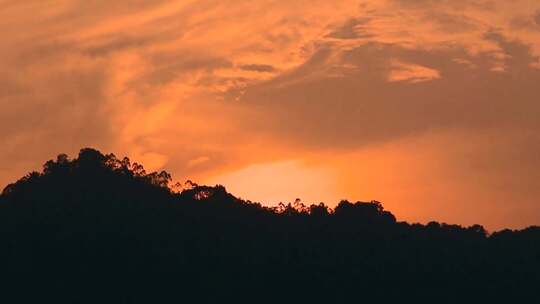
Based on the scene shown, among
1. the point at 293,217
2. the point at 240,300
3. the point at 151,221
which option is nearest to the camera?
the point at 240,300

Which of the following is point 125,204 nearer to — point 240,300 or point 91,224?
point 91,224

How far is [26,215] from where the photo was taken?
374 feet

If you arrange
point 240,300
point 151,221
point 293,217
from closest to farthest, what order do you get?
1. point 240,300
2. point 151,221
3. point 293,217

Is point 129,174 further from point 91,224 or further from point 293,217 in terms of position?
point 293,217

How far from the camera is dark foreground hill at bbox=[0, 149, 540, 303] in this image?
357ft

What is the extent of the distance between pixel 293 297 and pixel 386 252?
45.6 ft

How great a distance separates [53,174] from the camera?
120688mm

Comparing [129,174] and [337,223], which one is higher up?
[129,174]

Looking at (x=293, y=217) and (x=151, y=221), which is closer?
(x=151, y=221)

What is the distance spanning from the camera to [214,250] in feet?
374

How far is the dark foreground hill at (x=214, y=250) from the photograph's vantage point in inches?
4286

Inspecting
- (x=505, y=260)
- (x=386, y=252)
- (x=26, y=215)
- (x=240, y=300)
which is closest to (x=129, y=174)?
(x=26, y=215)

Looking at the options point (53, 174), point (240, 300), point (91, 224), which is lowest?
point (240, 300)

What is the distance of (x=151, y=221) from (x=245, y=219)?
12.4 metres
